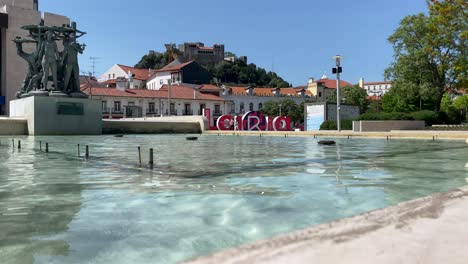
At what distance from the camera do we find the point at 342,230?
12.0 feet

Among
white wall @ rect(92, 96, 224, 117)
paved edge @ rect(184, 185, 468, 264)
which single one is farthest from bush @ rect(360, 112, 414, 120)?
white wall @ rect(92, 96, 224, 117)

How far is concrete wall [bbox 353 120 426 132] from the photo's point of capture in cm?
3716

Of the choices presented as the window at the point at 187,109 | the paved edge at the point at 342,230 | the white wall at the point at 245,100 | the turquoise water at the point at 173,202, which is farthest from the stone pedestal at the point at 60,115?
the white wall at the point at 245,100

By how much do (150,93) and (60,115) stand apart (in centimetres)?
5622

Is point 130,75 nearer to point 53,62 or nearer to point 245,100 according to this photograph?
point 245,100

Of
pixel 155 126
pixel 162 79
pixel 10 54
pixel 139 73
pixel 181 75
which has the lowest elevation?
pixel 155 126

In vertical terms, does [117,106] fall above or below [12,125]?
above

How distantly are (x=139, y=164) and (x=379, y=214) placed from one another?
7296 mm

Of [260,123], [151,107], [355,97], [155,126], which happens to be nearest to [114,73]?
[151,107]

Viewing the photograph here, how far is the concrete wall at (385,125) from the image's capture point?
122 feet

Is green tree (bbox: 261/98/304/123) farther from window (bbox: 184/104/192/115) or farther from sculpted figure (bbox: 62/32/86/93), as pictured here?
sculpted figure (bbox: 62/32/86/93)

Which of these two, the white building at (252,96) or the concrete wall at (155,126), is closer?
the concrete wall at (155,126)

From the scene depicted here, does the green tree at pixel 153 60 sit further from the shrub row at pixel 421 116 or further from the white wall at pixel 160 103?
the shrub row at pixel 421 116

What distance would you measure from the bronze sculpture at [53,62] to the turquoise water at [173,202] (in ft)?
65.1
